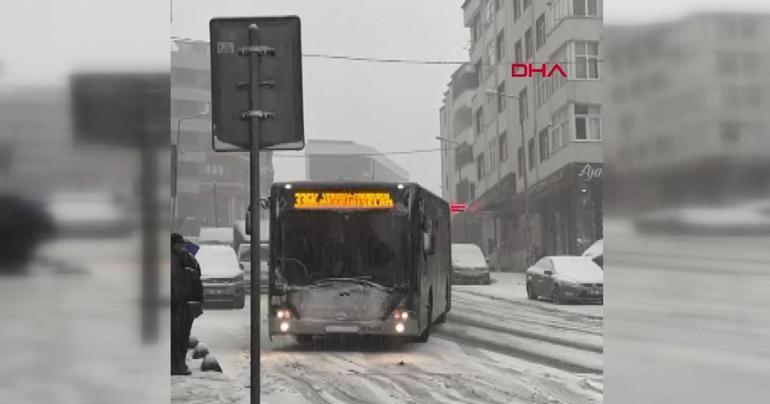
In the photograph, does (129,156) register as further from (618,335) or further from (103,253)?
(618,335)

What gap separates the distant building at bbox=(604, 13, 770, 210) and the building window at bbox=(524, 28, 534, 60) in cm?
42

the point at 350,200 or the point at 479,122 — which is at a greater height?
the point at 479,122

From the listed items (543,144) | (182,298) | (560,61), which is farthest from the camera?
(543,144)

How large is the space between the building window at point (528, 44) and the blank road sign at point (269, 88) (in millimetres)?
1379

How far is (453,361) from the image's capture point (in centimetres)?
442

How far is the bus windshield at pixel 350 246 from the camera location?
4.50 m

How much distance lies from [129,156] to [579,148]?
2367 millimetres

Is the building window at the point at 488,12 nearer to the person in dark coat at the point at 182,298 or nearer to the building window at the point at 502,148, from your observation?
the building window at the point at 502,148

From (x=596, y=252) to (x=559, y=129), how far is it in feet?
2.37

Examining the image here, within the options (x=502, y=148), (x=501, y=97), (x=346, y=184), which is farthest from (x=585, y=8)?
(x=346, y=184)

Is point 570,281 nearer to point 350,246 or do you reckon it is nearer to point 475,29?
point 350,246

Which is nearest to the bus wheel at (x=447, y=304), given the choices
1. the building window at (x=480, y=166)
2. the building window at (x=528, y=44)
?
the building window at (x=480, y=166)

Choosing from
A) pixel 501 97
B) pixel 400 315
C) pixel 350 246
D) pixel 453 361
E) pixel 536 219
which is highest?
pixel 501 97

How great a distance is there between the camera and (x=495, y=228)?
14.6 feet
